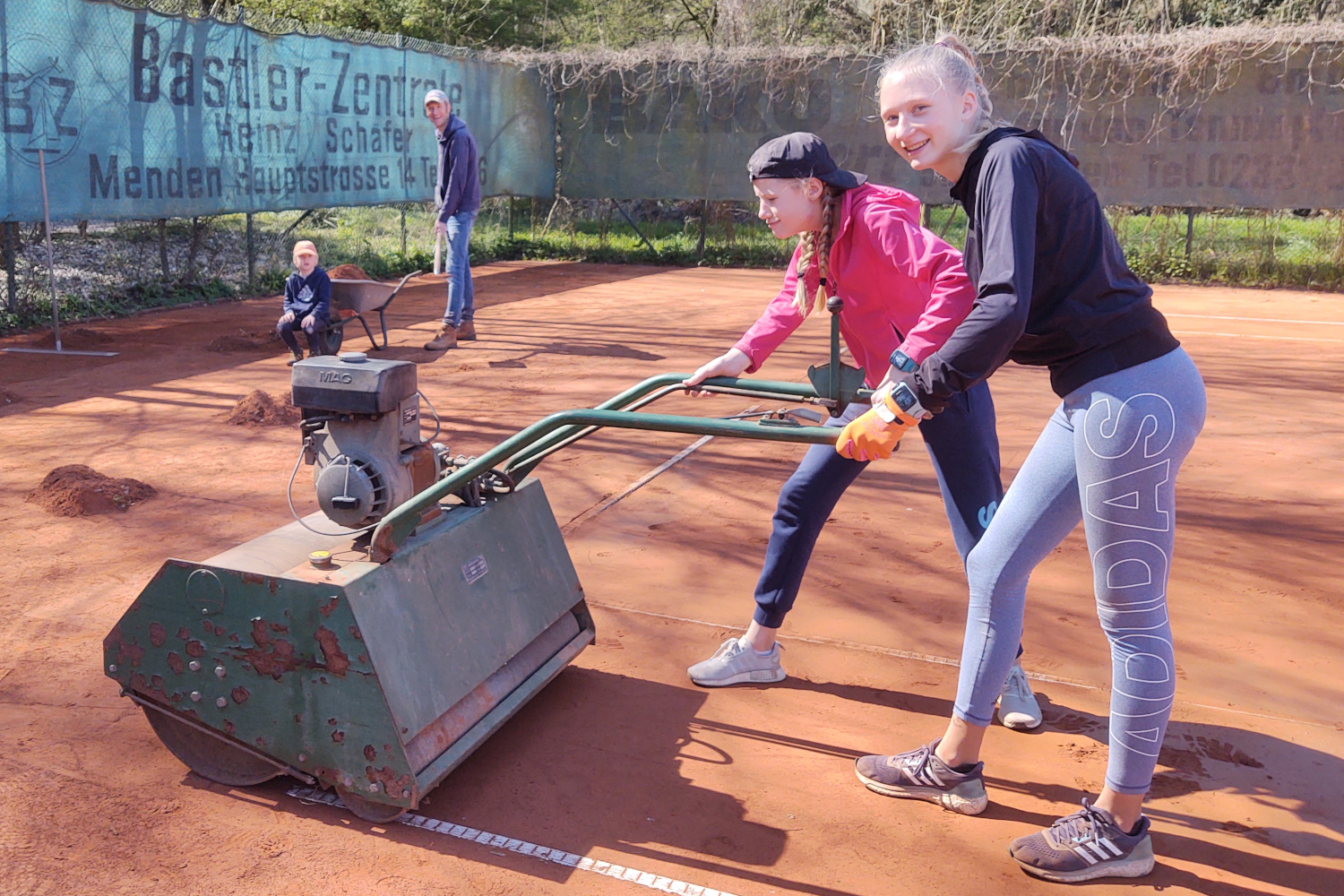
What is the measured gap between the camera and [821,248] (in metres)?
3.09

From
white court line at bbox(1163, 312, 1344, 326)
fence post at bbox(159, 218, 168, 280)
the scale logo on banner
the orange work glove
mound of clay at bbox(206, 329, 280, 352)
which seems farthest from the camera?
white court line at bbox(1163, 312, 1344, 326)

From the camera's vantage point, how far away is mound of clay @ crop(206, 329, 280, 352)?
9.17m

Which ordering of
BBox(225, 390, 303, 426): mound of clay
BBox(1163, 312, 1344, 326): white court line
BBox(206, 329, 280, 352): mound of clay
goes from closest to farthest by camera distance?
BBox(225, 390, 303, 426): mound of clay < BBox(206, 329, 280, 352): mound of clay < BBox(1163, 312, 1344, 326): white court line

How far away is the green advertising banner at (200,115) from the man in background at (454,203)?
9.10 ft

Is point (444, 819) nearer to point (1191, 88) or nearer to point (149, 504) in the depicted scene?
point (149, 504)

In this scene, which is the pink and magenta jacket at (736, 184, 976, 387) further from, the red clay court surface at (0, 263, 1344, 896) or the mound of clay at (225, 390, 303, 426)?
the mound of clay at (225, 390, 303, 426)

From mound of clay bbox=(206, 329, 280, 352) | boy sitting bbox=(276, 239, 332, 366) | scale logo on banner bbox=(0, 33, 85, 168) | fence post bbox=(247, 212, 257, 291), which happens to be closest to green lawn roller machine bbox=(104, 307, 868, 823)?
boy sitting bbox=(276, 239, 332, 366)

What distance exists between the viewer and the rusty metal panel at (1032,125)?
46.4ft

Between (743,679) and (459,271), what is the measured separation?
652 cm

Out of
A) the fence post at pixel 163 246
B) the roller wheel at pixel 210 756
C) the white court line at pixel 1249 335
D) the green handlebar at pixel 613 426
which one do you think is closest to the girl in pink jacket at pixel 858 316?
the green handlebar at pixel 613 426

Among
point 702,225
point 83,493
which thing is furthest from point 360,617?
point 702,225

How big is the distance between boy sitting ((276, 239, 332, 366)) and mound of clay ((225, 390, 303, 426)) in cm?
123

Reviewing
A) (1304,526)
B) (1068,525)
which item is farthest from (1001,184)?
(1304,526)

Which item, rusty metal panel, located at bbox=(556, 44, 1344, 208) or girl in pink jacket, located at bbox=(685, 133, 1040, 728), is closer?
girl in pink jacket, located at bbox=(685, 133, 1040, 728)
